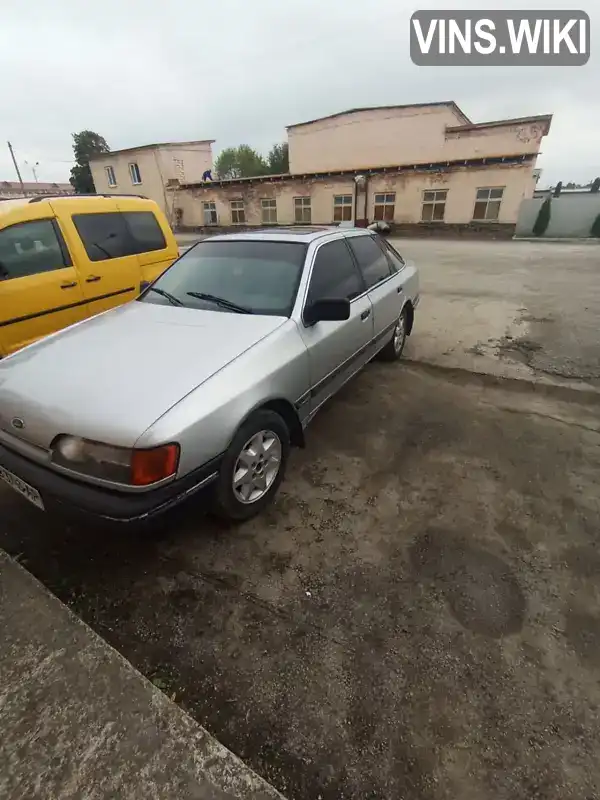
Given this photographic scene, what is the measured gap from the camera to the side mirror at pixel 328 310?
2.60 metres

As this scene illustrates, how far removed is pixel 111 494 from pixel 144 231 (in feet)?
13.9

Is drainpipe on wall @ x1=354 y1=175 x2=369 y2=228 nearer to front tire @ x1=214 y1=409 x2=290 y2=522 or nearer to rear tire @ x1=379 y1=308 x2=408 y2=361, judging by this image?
rear tire @ x1=379 y1=308 x2=408 y2=361

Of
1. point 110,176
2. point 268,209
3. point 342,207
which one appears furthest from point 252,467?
point 110,176

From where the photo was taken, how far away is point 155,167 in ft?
85.6

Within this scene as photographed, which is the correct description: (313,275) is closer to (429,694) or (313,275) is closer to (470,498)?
(470,498)

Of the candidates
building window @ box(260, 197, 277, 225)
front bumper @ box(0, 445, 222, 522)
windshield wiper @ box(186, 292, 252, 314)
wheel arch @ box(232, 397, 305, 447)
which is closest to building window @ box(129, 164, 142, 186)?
building window @ box(260, 197, 277, 225)

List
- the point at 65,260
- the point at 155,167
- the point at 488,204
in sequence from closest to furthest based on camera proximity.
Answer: the point at 65,260 → the point at 488,204 → the point at 155,167

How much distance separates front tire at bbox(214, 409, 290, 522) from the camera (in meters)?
2.14

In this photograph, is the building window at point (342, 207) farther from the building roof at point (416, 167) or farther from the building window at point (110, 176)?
the building window at point (110, 176)

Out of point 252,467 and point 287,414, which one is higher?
point 287,414

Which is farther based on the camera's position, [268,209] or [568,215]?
[268,209]

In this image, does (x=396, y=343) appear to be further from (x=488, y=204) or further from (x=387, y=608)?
(x=488, y=204)

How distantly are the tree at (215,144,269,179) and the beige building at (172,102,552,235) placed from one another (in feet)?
94.3

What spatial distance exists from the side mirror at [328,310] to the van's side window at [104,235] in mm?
2953
